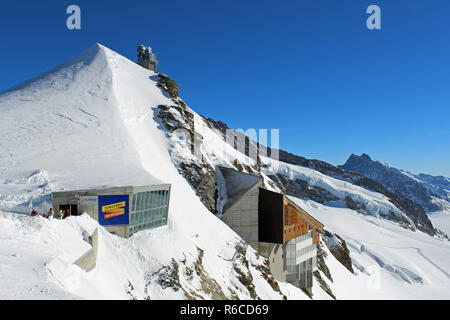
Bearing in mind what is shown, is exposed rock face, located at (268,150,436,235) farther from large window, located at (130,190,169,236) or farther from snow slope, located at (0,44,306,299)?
large window, located at (130,190,169,236)

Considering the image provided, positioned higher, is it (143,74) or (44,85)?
(143,74)

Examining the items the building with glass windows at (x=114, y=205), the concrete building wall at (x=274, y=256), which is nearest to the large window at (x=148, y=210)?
the building with glass windows at (x=114, y=205)

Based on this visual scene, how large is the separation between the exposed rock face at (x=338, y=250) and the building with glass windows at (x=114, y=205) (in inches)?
2281

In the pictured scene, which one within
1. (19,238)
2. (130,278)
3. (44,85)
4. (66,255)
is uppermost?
(44,85)

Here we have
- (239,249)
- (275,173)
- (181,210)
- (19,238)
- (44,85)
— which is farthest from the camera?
(275,173)

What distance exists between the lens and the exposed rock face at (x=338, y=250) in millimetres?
67375

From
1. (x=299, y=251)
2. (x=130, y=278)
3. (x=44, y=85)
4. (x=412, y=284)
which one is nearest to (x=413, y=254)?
(x=412, y=284)

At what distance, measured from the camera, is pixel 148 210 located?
22344mm

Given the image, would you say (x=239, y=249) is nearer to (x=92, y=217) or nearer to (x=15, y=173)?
(x=92, y=217)

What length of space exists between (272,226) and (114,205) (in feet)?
72.1

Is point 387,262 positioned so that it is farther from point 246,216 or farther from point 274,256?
→ point 246,216

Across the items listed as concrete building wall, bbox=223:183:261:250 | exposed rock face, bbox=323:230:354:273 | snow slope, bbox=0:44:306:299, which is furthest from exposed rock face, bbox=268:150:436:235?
concrete building wall, bbox=223:183:261:250
